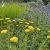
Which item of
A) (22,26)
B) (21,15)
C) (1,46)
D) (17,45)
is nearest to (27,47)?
(17,45)

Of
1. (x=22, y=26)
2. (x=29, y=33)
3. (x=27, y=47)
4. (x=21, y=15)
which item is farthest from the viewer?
(x=21, y=15)

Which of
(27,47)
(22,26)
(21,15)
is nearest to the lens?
(27,47)

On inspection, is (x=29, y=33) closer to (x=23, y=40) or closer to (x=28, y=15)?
(x=23, y=40)

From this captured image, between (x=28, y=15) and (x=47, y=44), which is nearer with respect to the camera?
(x=47, y=44)

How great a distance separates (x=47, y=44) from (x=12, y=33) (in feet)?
2.22

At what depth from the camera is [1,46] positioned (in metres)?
3.71

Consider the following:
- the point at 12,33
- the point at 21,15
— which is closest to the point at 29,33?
the point at 12,33

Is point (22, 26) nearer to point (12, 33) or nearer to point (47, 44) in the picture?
point (12, 33)

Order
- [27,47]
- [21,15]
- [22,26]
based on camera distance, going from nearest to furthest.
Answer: [27,47] → [22,26] → [21,15]

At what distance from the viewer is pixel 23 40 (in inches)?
151

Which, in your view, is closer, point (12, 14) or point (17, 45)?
point (17, 45)

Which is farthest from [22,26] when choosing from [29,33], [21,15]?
[21,15]

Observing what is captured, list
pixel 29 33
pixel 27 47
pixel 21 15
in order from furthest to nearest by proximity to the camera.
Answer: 1. pixel 21 15
2. pixel 29 33
3. pixel 27 47

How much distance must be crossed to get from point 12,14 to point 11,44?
2.71 meters
